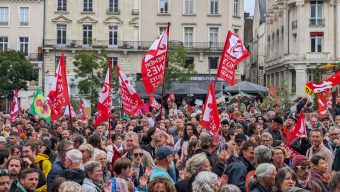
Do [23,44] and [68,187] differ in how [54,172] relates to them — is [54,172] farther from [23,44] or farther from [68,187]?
[23,44]

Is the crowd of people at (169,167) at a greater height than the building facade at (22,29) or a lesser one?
lesser

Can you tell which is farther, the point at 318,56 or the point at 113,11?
the point at 113,11

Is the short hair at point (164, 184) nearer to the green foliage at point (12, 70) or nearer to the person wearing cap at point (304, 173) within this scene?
the person wearing cap at point (304, 173)

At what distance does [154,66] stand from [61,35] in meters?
46.8

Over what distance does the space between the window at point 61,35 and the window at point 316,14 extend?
74.3 ft

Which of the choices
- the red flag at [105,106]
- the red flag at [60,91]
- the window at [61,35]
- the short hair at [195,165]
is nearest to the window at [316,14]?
the window at [61,35]

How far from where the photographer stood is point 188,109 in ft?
103

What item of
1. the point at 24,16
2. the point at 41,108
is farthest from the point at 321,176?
the point at 24,16

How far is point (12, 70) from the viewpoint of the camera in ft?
190

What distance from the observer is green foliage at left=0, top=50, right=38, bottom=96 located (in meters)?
57.9

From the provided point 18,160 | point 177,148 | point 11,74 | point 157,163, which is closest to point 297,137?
point 177,148

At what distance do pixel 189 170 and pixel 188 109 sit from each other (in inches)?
902

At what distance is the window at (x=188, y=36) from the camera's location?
6347cm

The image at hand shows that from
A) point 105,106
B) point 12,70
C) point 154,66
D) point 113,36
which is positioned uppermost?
point 113,36
